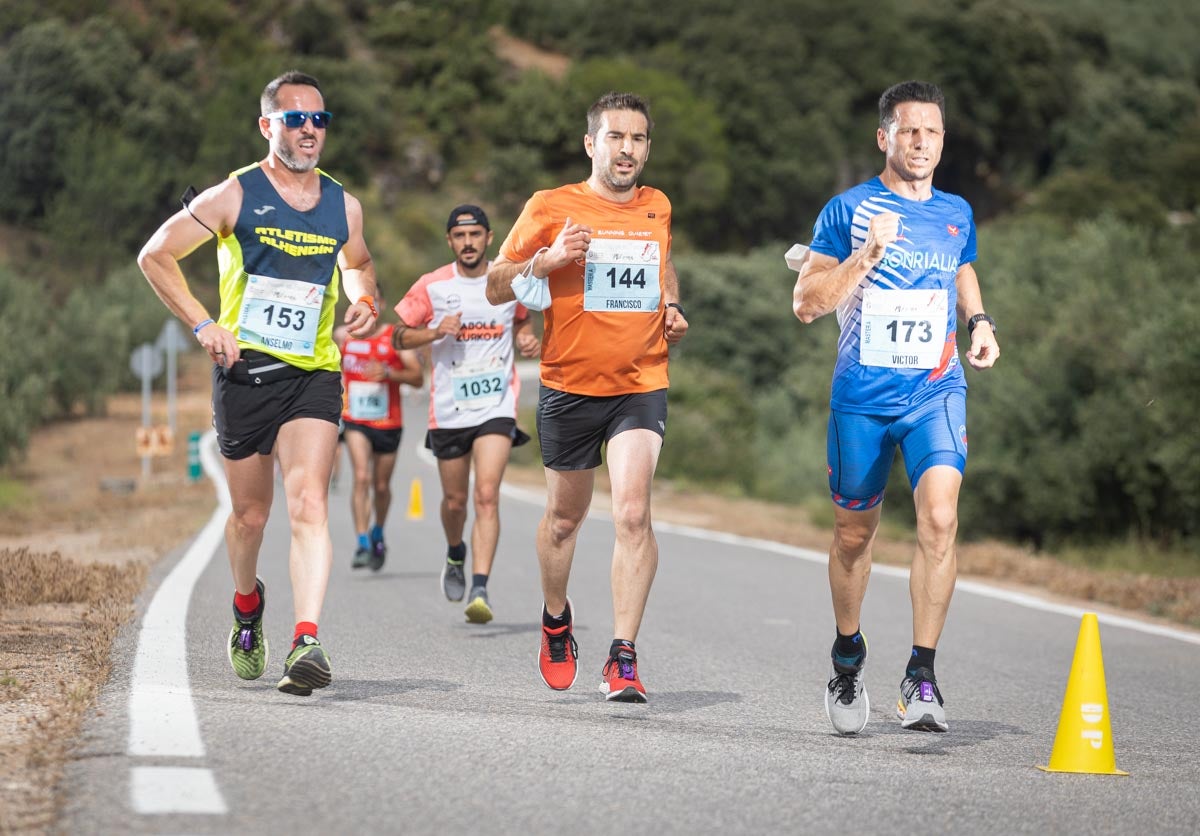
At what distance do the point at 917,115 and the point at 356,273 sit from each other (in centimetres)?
243

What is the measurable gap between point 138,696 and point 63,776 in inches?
52.5

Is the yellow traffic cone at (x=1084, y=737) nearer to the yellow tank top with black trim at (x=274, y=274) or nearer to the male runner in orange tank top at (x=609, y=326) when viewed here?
the male runner in orange tank top at (x=609, y=326)

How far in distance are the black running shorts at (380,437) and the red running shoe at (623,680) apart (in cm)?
689

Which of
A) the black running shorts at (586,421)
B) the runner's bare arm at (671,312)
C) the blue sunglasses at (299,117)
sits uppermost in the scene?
the blue sunglasses at (299,117)

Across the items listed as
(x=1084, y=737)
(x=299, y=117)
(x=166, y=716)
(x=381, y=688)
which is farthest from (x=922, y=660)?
(x=299, y=117)

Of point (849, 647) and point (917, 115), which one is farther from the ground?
point (917, 115)

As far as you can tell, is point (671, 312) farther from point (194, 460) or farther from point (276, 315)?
point (194, 460)

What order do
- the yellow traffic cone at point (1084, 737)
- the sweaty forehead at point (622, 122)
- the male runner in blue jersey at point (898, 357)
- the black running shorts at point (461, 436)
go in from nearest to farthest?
the yellow traffic cone at point (1084, 737) < the male runner in blue jersey at point (898, 357) < the sweaty forehead at point (622, 122) < the black running shorts at point (461, 436)

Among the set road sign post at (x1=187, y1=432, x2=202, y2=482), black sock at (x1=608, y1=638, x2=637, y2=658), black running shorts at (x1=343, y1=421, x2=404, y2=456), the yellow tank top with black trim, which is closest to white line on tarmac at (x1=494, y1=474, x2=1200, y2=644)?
black running shorts at (x1=343, y1=421, x2=404, y2=456)

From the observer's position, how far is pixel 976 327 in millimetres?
6945

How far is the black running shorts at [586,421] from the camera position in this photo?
7.32 m

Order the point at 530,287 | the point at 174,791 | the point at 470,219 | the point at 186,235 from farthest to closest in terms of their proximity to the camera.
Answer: the point at 470,219
the point at 530,287
the point at 186,235
the point at 174,791

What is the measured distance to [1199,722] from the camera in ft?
23.9

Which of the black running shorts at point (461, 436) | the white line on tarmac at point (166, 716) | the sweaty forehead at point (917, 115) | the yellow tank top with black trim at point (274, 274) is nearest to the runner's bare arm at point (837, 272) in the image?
the sweaty forehead at point (917, 115)
